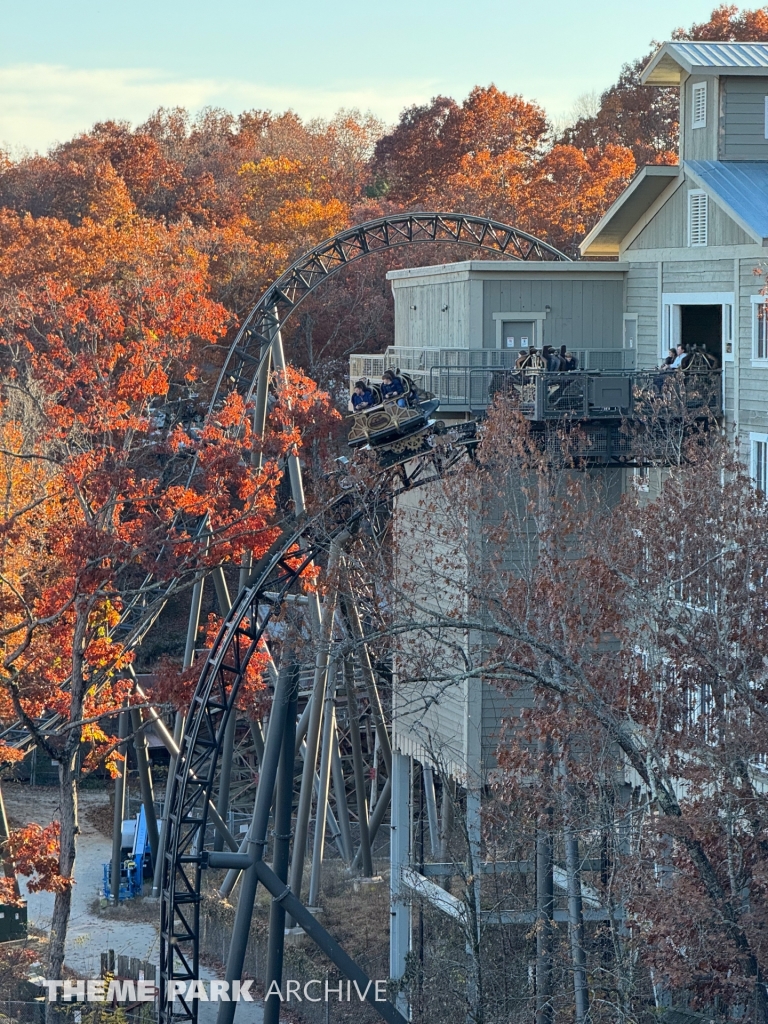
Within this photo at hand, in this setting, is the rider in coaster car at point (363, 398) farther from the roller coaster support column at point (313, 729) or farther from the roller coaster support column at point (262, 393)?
the roller coaster support column at point (262, 393)

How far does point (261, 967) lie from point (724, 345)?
48.0ft

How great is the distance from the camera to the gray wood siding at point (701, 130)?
2241cm

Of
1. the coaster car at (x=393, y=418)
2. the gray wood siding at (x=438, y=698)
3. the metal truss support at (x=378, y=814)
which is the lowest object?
the metal truss support at (x=378, y=814)

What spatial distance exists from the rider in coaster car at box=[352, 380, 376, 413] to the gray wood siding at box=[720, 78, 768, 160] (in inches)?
259

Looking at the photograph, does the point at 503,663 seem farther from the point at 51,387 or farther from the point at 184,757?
the point at 51,387

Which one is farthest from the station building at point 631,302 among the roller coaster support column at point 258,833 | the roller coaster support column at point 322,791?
the roller coaster support column at point 322,791

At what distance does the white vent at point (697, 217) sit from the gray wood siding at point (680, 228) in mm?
92

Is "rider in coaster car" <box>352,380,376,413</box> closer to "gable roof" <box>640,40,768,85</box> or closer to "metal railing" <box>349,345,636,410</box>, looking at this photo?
"metal railing" <box>349,345,636,410</box>

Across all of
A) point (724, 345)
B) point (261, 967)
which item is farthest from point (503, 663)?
point (261, 967)

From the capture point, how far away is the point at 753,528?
16.0 meters

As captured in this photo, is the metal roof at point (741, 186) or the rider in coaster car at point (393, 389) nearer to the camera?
the metal roof at point (741, 186)

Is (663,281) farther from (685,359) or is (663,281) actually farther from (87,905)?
(87,905)

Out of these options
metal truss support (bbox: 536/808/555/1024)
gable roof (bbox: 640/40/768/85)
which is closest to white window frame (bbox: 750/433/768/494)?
metal truss support (bbox: 536/808/555/1024)

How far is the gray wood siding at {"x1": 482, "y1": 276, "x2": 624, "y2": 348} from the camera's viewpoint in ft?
78.8
